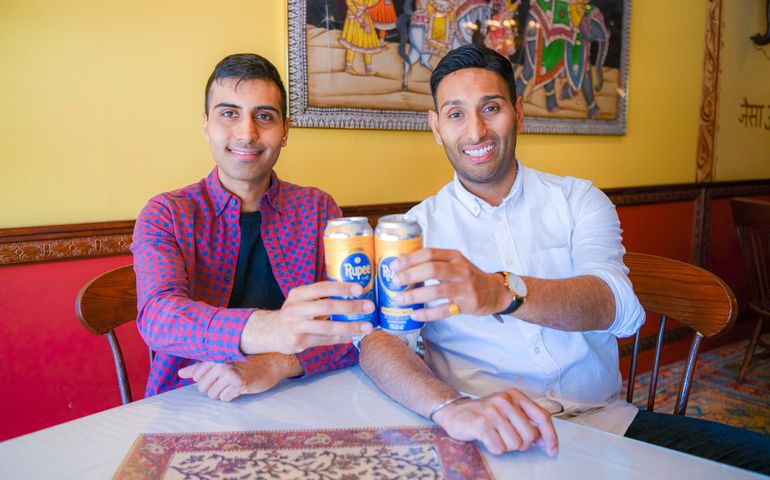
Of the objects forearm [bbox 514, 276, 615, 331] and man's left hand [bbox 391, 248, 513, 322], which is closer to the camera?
man's left hand [bbox 391, 248, 513, 322]

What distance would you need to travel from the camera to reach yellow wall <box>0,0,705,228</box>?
1632mm

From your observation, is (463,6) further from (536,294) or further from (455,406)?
(455,406)

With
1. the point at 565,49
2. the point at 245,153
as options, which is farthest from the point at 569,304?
the point at 565,49

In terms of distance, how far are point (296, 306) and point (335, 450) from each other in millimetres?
220

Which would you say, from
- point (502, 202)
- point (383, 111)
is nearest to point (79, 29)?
point (383, 111)

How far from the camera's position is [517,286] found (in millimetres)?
994

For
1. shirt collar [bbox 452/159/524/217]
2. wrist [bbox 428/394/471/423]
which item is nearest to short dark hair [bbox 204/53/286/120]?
shirt collar [bbox 452/159/524/217]

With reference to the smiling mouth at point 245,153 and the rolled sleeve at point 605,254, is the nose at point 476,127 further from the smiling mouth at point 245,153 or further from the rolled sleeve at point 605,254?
the smiling mouth at point 245,153

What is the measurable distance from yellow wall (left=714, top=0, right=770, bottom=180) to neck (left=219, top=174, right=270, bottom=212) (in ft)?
10.9

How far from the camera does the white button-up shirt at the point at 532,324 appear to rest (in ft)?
4.25

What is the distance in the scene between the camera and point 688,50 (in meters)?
3.39

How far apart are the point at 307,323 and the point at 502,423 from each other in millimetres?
329

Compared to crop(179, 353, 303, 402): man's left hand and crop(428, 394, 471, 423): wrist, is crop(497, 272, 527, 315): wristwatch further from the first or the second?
crop(179, 353, 303, 402): man's left hand

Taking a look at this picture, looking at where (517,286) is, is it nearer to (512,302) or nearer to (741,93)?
(512,302)
